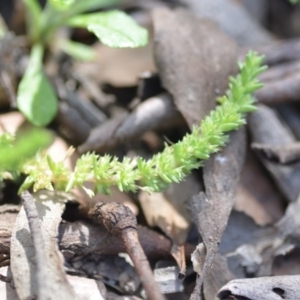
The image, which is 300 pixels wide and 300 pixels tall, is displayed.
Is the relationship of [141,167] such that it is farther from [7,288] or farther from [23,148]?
[7,288]

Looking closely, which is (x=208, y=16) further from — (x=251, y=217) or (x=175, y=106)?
(x=251, y=217)

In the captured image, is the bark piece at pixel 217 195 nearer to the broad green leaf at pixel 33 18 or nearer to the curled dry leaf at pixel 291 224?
the curled dry leaf at pixel 291 224

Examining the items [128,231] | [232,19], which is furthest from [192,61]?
[128,231]

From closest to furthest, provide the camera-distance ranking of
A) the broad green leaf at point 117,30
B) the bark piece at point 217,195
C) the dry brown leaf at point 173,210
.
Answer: the bark piece at point 217,195
the dry brown leaf at point 173,210
the broad green leaf at point 117,30

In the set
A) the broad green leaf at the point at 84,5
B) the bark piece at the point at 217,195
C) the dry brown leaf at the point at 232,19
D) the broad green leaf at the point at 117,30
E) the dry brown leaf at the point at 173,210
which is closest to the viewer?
the bark piece at the point at 217,195

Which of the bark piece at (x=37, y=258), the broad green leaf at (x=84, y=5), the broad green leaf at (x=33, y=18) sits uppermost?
the broad green leaf at (x=84, y=5)

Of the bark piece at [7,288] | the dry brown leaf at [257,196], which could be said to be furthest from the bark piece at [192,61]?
the bark piece at [7,288]

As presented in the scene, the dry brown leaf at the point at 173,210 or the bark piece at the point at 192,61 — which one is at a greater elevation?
the bark piece at the point at 192,61

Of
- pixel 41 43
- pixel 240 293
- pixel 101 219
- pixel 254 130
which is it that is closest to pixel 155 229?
pixel 101 219
